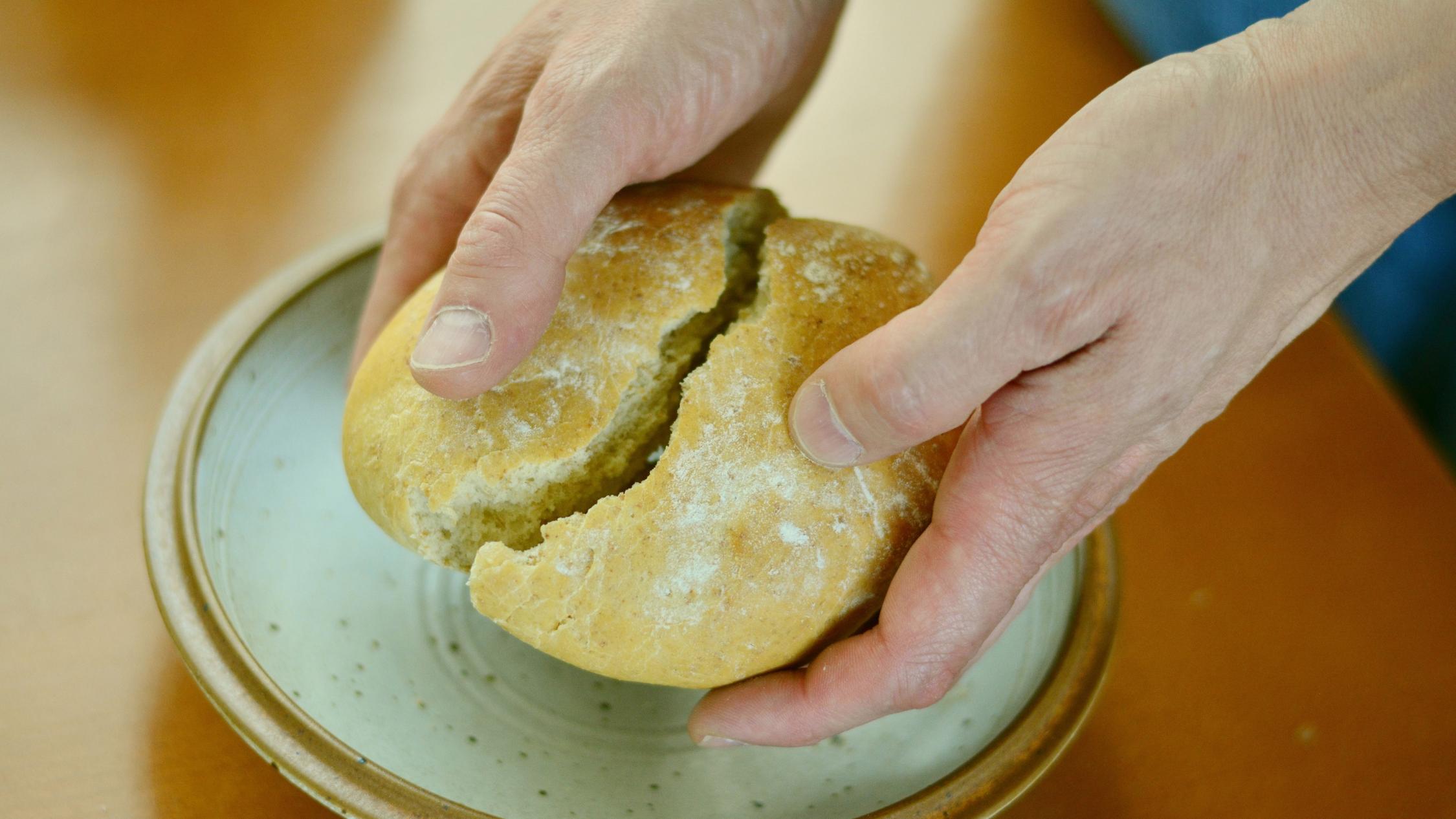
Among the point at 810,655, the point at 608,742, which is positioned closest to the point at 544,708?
the point at 608,742

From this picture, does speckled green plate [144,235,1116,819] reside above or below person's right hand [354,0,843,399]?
below

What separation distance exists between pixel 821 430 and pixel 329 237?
93 centimetres

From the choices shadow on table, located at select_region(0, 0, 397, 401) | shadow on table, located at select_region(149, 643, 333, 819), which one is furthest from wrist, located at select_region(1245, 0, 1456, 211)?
shadow on table, located at select_region(0, 0, 397, 401)

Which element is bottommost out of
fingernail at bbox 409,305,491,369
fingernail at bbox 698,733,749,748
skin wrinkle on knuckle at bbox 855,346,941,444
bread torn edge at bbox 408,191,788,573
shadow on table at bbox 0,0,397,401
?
shadow on table at bbox 0,0,397,401

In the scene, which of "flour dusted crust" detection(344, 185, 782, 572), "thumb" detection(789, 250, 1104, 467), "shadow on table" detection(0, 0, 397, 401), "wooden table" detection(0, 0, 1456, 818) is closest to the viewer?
"thumb" detection(789, 250, 1104, 467)

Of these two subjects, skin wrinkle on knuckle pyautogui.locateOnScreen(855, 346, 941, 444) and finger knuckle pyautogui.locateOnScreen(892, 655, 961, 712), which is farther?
finger knuckle pyautogui.locateOnScreen(892, 655, 961, 712)

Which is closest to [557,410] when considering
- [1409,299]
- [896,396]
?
[896,396]

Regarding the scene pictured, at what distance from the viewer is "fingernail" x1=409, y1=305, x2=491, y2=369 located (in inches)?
30.5

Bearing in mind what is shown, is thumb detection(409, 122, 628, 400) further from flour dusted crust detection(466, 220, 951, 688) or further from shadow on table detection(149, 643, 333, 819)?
shadow on table detection(149, 643, 333, 819)

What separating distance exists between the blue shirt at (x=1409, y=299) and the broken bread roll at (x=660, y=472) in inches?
36.4

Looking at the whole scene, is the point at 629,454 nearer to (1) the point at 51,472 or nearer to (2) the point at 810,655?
(2) the point at 810,655

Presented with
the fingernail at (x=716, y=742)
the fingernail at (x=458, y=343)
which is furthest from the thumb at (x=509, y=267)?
the fingernail at (x=716, y=742)

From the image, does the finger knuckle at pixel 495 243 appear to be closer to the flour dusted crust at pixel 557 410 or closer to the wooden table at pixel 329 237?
the flour dusted crust at pixel 557 410

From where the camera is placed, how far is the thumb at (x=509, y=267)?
0.78 meters
